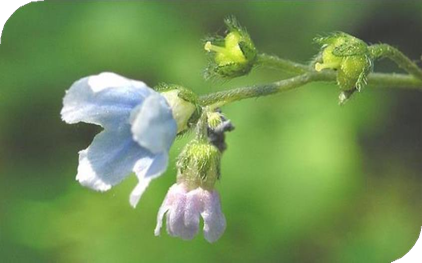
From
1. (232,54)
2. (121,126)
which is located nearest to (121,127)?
(121,126)

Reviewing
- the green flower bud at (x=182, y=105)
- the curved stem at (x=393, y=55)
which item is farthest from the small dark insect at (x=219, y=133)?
the curved stem at (x=393, y=55)

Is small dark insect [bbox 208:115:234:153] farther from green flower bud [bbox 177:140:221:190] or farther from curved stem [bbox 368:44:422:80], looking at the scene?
curved stem [bbox 368:44:422:80]

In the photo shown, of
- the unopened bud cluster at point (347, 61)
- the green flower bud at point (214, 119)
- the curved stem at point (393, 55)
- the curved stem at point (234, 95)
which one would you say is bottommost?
the green flower bud at point (214, 119)

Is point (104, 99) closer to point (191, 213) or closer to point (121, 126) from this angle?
point (121, 126)

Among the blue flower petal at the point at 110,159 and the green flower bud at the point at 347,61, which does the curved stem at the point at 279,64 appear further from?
the blue flower petal at the point at 110,159

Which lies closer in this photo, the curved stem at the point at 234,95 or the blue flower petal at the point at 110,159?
the blue flower petal at the point at 110,159

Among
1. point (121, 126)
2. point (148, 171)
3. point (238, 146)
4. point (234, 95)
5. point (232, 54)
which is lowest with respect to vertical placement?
point (148, 171)

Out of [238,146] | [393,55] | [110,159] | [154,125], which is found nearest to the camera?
[154,125]

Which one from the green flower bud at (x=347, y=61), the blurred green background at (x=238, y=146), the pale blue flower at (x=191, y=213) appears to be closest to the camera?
the pale blue flower at (x=191, y=213)

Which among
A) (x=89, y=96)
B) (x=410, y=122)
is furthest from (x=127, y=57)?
(x=89, y=96)
